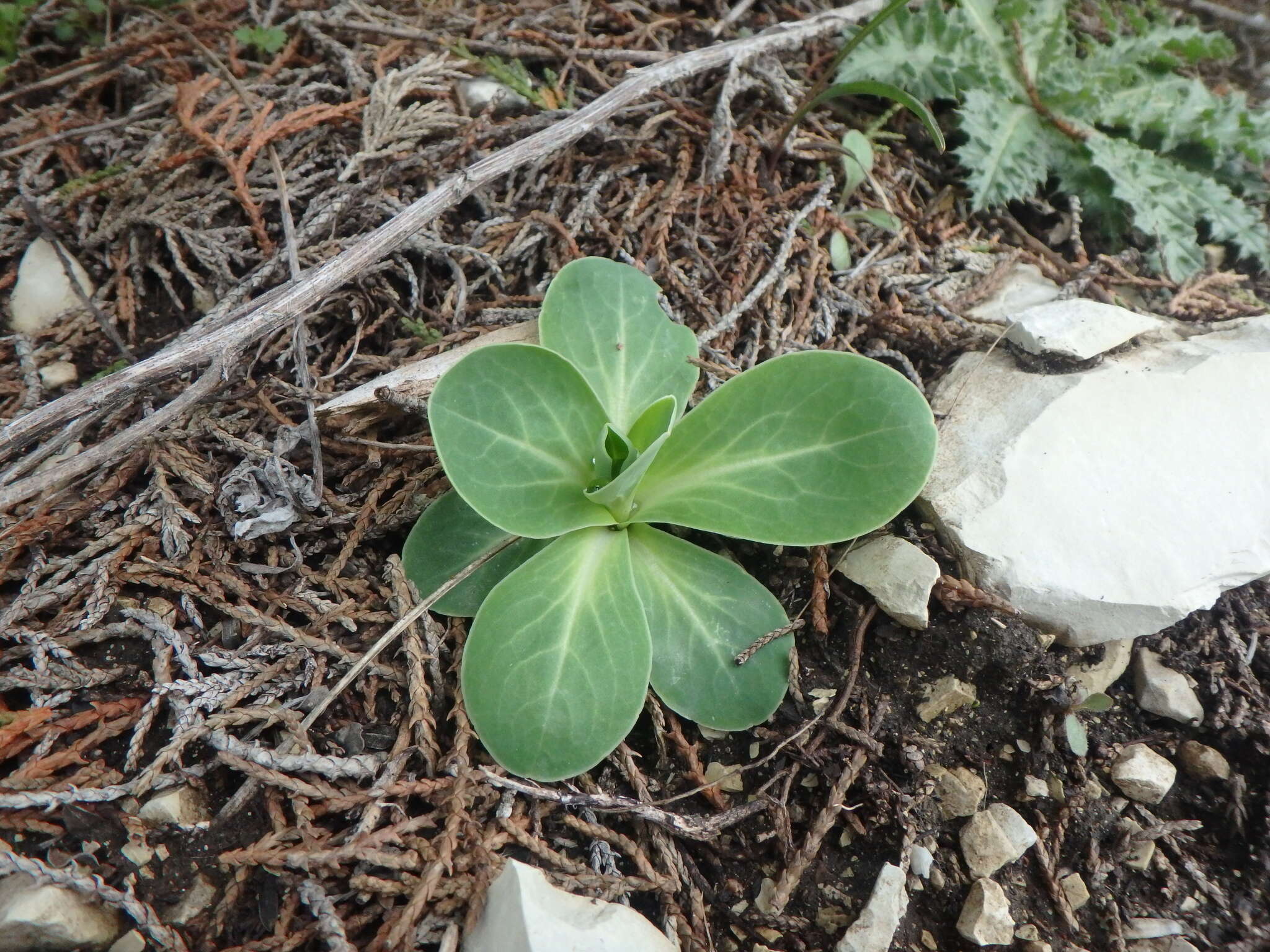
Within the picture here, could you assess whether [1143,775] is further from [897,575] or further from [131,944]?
[131,944]

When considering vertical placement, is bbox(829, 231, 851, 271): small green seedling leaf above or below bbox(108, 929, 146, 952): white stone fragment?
above

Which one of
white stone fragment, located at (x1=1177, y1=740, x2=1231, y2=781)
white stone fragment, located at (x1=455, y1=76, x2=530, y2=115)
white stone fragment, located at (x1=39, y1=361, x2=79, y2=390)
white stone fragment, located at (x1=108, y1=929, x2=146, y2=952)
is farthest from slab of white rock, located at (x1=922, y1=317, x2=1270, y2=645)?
white stone fragment, located at (x1=39, y1=361, x2=79, y2=390)

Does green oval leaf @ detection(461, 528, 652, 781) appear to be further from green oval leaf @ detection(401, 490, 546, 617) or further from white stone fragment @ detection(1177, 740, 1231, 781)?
white stone fragment @ detection(1177, 740, 1231, 781)

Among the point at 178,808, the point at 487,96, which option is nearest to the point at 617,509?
the point at 178,808

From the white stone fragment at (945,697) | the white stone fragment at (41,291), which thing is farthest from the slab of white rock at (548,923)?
the white stone fragment at (41,291)

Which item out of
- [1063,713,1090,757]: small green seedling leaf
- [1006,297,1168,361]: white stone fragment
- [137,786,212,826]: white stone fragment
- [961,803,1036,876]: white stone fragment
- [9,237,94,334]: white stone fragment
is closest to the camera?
[137,786,212,826]: white stone fragment

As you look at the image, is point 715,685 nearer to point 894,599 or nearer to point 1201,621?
point 894,599
